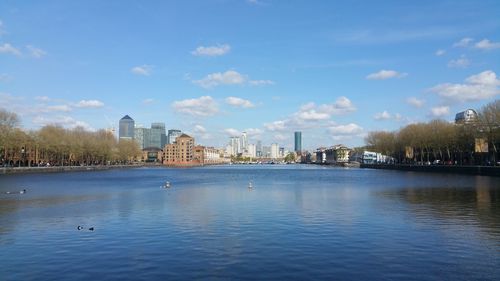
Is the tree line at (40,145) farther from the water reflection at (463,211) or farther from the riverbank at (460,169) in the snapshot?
the riverbank at (460,169)

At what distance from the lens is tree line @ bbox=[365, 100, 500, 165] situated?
10788cm

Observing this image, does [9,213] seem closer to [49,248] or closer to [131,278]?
[49,248]

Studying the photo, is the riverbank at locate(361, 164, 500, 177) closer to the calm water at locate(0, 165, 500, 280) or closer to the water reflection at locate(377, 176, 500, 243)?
the water reflection at locate(377, 176, 500, 243)

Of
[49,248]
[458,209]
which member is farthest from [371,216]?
[49,248]

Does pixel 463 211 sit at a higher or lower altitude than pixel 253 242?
higher

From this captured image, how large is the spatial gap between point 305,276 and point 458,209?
2540 centimetres

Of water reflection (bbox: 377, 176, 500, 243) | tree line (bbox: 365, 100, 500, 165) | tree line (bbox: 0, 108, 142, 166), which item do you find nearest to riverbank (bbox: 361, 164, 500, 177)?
tree line (bbox: 365, 100, 500, 165)

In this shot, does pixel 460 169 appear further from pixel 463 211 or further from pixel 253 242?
pixel 253 242

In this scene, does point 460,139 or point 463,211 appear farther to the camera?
point 460,139

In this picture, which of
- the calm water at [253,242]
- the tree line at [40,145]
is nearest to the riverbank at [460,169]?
the calm water at [253,242]

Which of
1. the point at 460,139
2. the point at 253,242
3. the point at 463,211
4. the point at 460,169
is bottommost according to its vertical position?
the point at 253,242

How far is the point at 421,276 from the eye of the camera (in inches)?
688

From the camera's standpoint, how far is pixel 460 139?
123 m

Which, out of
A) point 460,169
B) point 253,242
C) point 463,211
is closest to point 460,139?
point 460,169
